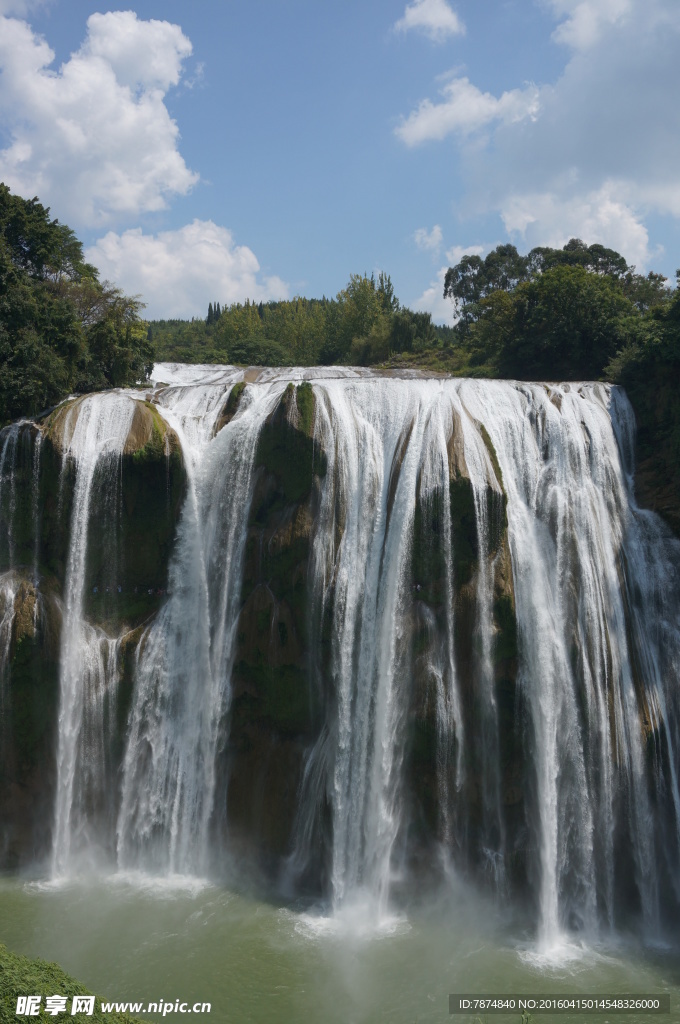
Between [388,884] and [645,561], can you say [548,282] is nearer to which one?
[645,561]

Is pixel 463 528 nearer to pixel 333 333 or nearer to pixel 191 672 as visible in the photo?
pixel 191 672

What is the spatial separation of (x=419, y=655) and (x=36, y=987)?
10.2 metres

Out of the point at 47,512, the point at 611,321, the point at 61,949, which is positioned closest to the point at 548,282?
the point at 611,321

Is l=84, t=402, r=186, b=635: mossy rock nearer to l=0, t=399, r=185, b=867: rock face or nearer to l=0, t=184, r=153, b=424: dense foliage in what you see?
l=0, t=399, r=185, b=867: rock face

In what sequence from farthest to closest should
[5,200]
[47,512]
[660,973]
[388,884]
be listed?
[5,200]
[47,512]
[388,884]
[660,973]

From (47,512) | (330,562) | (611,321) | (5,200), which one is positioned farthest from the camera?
(611,321)

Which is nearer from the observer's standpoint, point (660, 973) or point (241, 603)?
point (660, 973)

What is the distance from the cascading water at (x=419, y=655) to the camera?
1706 centimetres

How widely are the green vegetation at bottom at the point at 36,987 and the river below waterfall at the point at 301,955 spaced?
3.26 m

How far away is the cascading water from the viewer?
17.1m

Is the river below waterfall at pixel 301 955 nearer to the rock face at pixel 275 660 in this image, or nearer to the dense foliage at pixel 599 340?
the rock face at pixel 275 660

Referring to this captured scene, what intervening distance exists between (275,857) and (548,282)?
24.6 m

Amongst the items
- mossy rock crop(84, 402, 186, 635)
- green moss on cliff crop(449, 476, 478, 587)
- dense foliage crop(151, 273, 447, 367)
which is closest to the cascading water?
green moss on cliff crop(449, 476, 478, 587)

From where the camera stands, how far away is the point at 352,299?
5209cm
